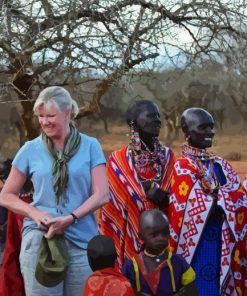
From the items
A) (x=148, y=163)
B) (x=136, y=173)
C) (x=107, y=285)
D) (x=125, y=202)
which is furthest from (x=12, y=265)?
(x=107, y=285)

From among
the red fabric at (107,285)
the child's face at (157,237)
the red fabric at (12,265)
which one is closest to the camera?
the red fabric at (107,285)

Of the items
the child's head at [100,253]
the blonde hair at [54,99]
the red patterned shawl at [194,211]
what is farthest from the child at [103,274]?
the red patterned shawl at [194,211]

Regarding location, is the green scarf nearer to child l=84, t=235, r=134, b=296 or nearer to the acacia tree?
child l=84, t=235, r=134, b=296

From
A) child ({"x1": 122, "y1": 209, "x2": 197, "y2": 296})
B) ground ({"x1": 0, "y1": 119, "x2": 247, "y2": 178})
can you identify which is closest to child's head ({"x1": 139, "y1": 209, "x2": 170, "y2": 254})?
child ({"x1": 122, "y1": 209, "x2": 197, "y2": 296})

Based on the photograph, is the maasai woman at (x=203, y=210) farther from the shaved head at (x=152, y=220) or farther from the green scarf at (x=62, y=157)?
the green scarf at (x=62, y=157)

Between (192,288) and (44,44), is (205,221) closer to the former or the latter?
(192,288)

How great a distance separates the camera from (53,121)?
3531 millimetres

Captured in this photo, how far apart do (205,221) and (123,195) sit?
1.96ft

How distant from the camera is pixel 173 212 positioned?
4531 mm

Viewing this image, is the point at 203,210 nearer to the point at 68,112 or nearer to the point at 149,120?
the point at 149,120

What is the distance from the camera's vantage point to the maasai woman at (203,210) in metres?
4.49

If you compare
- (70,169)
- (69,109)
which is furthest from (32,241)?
(69,109)

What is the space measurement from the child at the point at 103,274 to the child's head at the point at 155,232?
29 cm

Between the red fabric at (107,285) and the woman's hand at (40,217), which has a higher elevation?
the woman's hand at (40,217)
